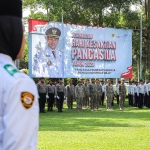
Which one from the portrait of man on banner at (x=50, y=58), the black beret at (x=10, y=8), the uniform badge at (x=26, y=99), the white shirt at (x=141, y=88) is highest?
the portrait of man on banner at (x=50, y=58)

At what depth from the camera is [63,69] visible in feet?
64.6

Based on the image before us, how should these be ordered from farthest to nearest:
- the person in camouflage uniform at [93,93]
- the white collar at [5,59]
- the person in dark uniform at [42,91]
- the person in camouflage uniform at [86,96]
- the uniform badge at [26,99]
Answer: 1. the person in camouflage uniform at [86,96]
2. the person in camouflage uniform at [93,93]
3. the person in dark uniform at [42,91]
4. the white collar at [5,59]
5. the uniform badge at [26,99]

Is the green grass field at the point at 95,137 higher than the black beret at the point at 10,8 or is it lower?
lower

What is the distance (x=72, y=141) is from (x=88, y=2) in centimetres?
1949

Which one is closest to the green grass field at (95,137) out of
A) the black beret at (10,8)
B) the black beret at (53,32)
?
the black beret at (10,8)

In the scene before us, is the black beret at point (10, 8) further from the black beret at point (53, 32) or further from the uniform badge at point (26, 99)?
the black beret at point (53, 32)

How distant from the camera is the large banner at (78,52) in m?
18.9

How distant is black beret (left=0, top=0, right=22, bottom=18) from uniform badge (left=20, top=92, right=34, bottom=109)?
388 mm

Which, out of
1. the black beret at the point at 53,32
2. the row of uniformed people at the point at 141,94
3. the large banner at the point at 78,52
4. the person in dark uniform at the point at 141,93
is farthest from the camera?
the row of uniformed people at the point at 141,94

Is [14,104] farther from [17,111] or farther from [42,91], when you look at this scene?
[42,91]

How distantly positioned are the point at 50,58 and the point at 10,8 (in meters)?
17.4

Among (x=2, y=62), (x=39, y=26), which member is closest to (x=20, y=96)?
(x=2, y=62)

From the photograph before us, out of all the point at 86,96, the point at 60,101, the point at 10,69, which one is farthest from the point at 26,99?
the point at 86,96

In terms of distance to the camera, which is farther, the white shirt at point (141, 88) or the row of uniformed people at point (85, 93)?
the white shirt at point (141, 88)
